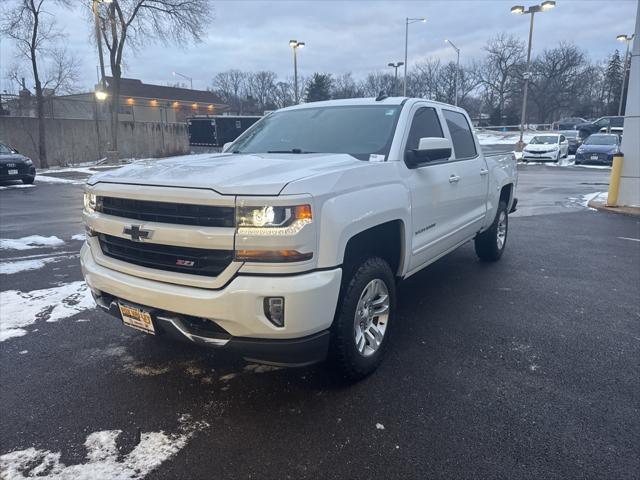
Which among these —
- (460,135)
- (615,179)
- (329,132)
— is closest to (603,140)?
(615,179)

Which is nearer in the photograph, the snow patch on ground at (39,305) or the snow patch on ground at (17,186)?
the snow patch on ground at (39,305)

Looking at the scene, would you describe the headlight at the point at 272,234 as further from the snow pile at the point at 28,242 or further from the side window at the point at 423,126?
the snow pile at the point at 28,242

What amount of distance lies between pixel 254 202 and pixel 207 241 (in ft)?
1.16

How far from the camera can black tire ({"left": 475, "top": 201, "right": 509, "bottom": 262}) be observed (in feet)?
20.6

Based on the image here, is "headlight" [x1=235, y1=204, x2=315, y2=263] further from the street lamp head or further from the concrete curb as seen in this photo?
the street lamp head

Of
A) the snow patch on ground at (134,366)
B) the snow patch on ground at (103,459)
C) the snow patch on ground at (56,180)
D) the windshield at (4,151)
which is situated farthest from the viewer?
the snow patch on ground at (56,180)

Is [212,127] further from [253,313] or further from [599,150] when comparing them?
[253,313]

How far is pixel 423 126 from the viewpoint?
4320 millimetres

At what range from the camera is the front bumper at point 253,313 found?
8.45 feet

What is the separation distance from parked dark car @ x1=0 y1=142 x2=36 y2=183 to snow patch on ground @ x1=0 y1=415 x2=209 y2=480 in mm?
16905

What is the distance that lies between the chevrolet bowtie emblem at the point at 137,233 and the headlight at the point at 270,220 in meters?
0.65

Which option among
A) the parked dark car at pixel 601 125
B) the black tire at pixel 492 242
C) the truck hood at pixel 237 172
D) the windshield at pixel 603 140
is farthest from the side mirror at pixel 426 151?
the parked dark car at pixel 601 125

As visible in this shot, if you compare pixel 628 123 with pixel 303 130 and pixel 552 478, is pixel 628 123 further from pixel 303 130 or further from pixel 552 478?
pixel 552 478

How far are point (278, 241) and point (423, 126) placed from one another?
2356 millimetres
